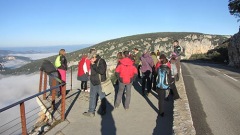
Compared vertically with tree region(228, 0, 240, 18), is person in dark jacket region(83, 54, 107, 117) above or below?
below

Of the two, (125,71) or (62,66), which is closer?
(125,71)

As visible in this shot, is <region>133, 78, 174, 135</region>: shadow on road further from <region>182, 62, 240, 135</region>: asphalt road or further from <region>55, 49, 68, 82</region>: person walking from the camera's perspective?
<region>55, 49, 68, 82</region>: person walking

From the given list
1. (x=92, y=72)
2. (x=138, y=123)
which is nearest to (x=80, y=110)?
(x=92, y=72)

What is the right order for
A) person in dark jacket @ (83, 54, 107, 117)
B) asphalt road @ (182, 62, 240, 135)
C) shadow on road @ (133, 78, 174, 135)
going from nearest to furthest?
asphalt road @ (182, 62, 240, 135), shadow on road @ (133, 78, 174, 135), person in dark jacket @ (83, 54, 107, 117)

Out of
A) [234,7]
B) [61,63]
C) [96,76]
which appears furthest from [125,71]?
[234,7]

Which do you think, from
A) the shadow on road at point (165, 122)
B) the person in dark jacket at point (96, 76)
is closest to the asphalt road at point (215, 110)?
the shadow on road at point (165, 122)

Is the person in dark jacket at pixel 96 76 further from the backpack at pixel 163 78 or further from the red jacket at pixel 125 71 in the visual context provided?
the backpack at pixel 163 78

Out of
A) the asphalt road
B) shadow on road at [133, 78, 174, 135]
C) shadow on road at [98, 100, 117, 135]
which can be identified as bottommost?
shadow on road at [98, 100, 117, 135]

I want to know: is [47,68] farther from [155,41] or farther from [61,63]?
[155,41]

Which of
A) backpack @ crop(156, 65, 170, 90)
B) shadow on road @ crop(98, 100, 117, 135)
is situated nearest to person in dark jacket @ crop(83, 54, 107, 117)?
shadow on road @ crop(98, 100, 117, 135)

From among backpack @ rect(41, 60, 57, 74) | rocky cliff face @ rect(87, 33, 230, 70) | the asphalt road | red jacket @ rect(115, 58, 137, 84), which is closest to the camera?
the asphalt road

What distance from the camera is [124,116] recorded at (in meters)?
8.89

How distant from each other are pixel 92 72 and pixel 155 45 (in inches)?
5356

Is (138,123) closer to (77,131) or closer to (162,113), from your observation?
(162,113)
